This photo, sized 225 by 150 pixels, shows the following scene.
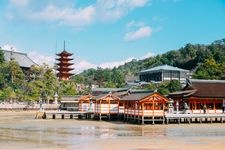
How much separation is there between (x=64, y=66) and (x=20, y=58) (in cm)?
1123

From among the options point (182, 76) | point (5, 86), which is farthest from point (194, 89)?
point (182, 76)

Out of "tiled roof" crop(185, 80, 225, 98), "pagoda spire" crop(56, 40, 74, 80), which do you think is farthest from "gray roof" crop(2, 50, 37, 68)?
"tiled roof" crop(185, 80, 225, 98)

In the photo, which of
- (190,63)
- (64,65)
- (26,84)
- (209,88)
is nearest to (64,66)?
(64,65)

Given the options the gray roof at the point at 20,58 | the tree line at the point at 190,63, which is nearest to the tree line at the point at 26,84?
the gray roof at the point at 20,58

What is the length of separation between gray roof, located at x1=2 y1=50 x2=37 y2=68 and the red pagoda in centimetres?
735

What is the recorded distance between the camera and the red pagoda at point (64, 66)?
337 feet

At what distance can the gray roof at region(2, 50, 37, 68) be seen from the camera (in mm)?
98706

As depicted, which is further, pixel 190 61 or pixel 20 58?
pixel 190 61

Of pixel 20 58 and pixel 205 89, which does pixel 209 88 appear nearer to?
pixel 205 89

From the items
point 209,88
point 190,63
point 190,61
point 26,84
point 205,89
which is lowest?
point 205,89

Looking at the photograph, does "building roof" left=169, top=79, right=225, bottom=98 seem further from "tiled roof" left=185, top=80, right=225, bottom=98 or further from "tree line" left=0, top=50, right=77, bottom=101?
"tree line" left=0, top=50, right=77, bottom=101

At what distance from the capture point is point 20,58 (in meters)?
102

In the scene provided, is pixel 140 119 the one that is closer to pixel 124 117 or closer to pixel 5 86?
pixel 124 117

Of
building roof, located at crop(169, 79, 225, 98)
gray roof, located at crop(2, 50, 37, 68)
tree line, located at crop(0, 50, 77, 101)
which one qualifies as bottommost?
building roof, located at crop(169, 79, 225, 98)
